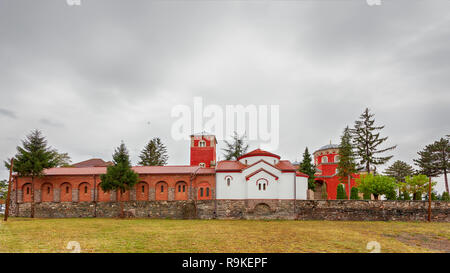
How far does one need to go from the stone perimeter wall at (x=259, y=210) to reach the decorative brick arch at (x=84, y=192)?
5.08 ft

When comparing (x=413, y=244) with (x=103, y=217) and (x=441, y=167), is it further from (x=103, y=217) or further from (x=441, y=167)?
(x=441, y=167)

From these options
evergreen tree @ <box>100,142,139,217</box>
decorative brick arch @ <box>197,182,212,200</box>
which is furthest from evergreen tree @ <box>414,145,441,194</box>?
evergreen tree @ <box>100,142,139,217</box>

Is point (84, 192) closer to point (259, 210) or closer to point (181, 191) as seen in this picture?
point (181, 191)

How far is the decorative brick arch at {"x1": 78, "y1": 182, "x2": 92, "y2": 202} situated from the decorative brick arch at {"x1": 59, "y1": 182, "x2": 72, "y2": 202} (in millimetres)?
1121

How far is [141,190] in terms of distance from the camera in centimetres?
3194

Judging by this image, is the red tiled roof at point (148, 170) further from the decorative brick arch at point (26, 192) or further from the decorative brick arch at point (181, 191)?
the decorative brick arch at point (26, 192)

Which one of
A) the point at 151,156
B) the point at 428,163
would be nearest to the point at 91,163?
the point at 151,156

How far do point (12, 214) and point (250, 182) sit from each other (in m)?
27.6

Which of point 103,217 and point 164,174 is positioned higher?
point 164,174

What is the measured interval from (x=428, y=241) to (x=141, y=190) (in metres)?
27.2

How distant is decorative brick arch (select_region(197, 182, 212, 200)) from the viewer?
3105 cm
